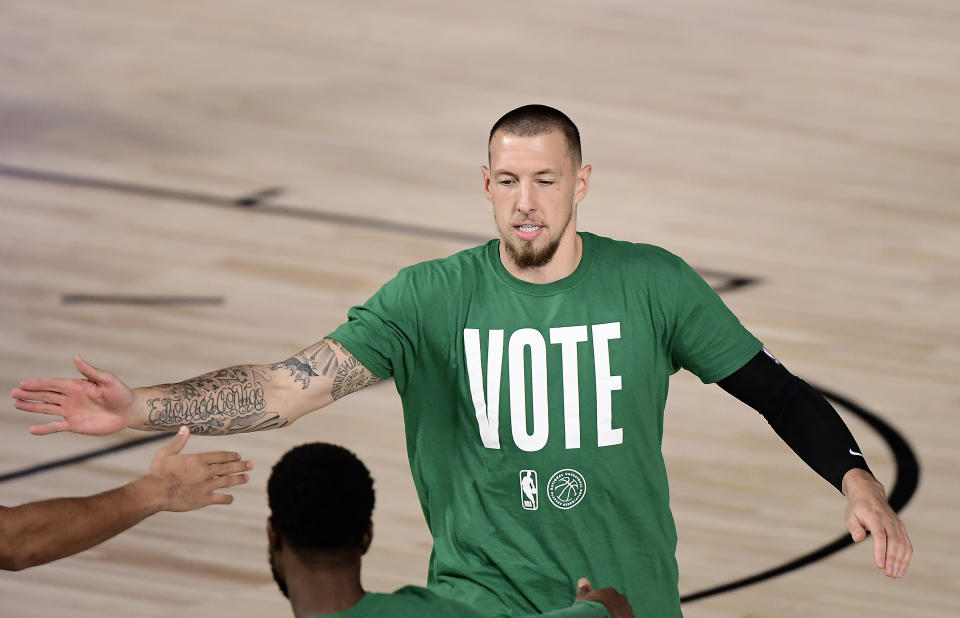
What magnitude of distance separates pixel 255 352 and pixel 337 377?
392 cm

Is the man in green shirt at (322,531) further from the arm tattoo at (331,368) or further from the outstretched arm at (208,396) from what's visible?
the arm tattoo at (331,368)

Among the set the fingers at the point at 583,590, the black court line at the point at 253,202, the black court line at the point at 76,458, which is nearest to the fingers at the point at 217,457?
the fingers at the point at 583,590

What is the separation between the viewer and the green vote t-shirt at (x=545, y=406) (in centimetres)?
457

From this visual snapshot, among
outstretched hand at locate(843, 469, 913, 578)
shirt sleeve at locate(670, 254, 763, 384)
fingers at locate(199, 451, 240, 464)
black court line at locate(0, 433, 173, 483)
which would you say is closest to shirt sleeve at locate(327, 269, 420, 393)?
fingers at locate(199, 451, 240, 464)

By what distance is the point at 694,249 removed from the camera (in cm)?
992

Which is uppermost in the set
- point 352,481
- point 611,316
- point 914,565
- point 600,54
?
point 600,54

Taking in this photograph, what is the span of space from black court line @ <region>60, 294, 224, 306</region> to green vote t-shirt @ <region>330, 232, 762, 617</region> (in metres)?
4.53

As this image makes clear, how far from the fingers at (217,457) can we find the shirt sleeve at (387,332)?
0.42 m

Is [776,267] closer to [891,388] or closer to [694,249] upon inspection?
[694,249]

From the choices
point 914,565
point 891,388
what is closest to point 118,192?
point 891,388

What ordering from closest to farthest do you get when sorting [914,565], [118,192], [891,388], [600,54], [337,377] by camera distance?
[337,377]
[914,565]
[891,388]
[118,192]
[600,54]

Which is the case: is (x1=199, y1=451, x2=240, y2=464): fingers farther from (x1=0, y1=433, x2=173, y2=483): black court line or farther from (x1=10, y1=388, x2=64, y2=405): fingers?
(x1=0, y1=433, x2=173, y2=483): black court line

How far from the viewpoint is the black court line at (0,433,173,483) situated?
7.32m

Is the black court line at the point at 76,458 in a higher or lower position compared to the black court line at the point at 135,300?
lower
